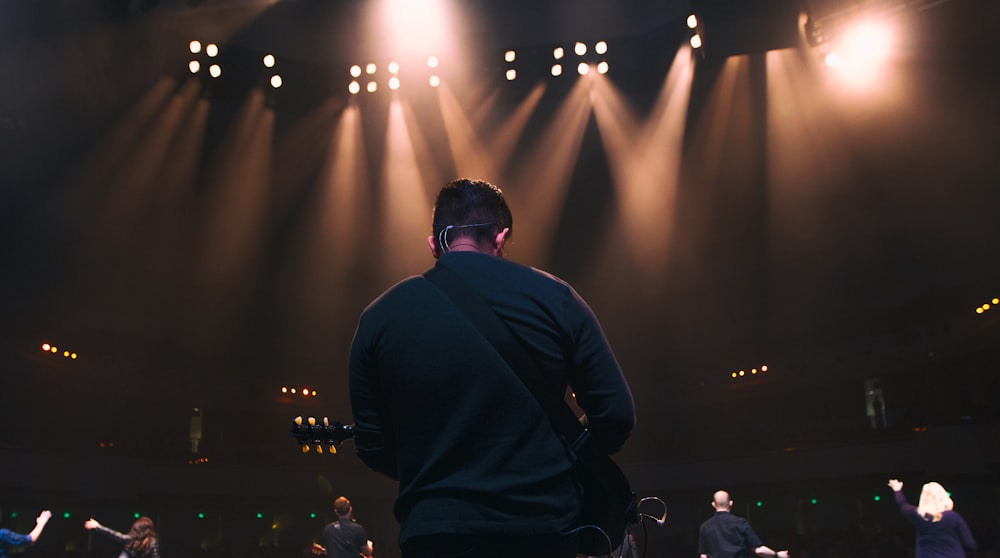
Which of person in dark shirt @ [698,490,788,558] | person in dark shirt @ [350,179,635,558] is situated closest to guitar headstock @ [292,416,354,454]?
person in dark shirt @ [350,179,635,558]

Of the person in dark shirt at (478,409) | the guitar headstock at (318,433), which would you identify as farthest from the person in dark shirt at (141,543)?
the person in dark shirt at (478,409)

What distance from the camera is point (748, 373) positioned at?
21891mm

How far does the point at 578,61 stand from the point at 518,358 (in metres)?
9.71

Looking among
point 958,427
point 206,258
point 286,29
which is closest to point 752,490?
point 958,427

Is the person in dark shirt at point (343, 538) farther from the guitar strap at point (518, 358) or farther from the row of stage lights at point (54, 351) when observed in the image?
the row of stage lights at point (54, 351)

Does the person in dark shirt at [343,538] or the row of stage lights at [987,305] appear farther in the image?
the row of stage lights at [987,305]

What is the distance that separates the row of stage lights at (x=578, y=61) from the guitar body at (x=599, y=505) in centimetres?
939

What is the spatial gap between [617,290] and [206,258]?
9.29m

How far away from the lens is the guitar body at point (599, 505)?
1.75m

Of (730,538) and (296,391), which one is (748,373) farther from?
(730,538)

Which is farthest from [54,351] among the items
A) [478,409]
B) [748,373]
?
[478,409]

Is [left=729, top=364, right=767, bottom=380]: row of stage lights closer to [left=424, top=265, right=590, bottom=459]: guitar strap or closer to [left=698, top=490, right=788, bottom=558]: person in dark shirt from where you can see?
[left=698, top=490, right=788, bottom=558]: person in dark shirt

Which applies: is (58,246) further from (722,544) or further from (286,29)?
(722,544)

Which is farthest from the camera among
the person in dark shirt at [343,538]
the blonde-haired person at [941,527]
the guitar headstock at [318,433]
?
the person in dark shirt at [343,538]
